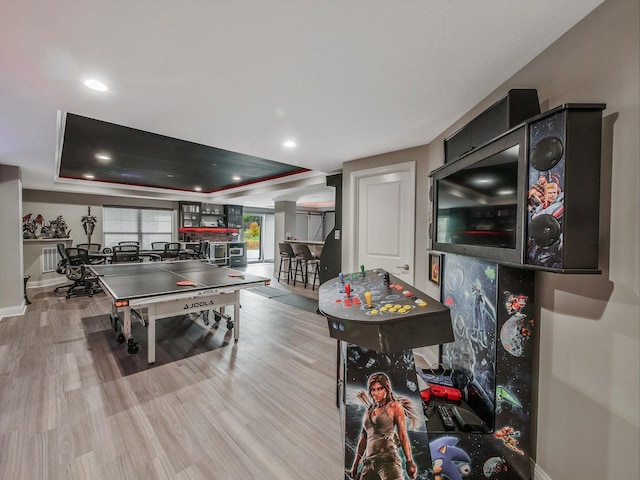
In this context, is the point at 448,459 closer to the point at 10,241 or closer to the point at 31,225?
the point at 10,241

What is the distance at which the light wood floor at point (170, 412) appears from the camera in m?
1.64

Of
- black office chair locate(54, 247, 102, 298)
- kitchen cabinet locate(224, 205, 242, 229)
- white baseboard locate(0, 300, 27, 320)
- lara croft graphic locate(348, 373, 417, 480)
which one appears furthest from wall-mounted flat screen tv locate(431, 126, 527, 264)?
kitchen cabinet locate(224, 205, 242, 229)

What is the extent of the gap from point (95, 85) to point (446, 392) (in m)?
3.13

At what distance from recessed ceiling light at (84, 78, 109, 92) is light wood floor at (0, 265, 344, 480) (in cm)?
237

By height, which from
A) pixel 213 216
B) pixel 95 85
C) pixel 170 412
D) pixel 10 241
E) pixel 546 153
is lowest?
pixel 170 412

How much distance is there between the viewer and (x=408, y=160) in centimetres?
330

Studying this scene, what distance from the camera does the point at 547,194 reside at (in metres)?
1.11

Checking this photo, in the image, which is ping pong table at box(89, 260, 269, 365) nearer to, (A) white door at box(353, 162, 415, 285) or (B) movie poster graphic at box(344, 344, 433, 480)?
(A) white door at box(353, 162, 415, 285)

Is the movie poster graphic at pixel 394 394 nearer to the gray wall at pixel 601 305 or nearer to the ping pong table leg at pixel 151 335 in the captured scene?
the gray wall at pixel 601 305

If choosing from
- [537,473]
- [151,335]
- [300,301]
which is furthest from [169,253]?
[537,473]

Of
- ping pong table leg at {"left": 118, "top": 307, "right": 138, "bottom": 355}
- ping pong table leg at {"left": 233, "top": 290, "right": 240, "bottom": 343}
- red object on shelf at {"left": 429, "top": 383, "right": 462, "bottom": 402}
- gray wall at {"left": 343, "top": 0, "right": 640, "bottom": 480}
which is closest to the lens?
gray wall at {"left": 343, "top": 0, "right": 640, "bottom": 480}

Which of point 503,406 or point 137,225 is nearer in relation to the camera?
point 503,406

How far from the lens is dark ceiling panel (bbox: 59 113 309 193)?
3.48 metres

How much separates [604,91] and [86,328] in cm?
547
